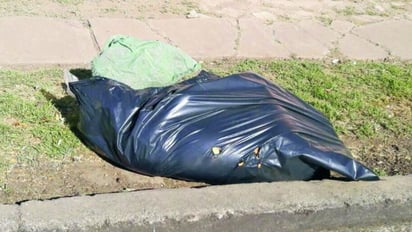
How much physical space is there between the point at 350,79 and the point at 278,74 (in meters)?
0.59

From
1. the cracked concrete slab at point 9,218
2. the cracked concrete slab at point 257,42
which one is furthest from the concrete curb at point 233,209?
the cracked concrete slab at point 257,42

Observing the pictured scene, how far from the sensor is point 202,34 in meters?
5.22

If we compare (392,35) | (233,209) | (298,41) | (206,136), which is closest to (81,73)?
(206,136)

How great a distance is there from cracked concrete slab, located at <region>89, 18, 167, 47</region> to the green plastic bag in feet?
4.08

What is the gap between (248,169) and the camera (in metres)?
2.83

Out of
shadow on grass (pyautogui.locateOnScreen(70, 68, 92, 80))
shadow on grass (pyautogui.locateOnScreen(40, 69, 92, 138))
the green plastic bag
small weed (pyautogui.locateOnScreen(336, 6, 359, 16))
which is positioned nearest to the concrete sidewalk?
shadow on grass (pyautogui.locateOnScreen(70, 68, 92, 80))

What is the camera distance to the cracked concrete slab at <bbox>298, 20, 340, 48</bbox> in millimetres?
5428

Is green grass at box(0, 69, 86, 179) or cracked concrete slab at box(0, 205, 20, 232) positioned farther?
green grass at box(0, 69, 86, 179)

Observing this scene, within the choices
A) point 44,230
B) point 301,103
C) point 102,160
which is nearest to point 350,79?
point 301,103

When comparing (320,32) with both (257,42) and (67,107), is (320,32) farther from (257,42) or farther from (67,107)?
(67,107)

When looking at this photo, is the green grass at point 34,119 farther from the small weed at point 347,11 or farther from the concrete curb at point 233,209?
the small weed at point 347,11

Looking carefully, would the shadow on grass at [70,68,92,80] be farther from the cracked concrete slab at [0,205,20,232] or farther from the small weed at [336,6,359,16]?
the small weed at [336,6,359,16]

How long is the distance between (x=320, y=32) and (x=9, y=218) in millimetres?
3970

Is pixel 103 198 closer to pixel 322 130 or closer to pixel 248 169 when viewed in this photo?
pixel 248 169
